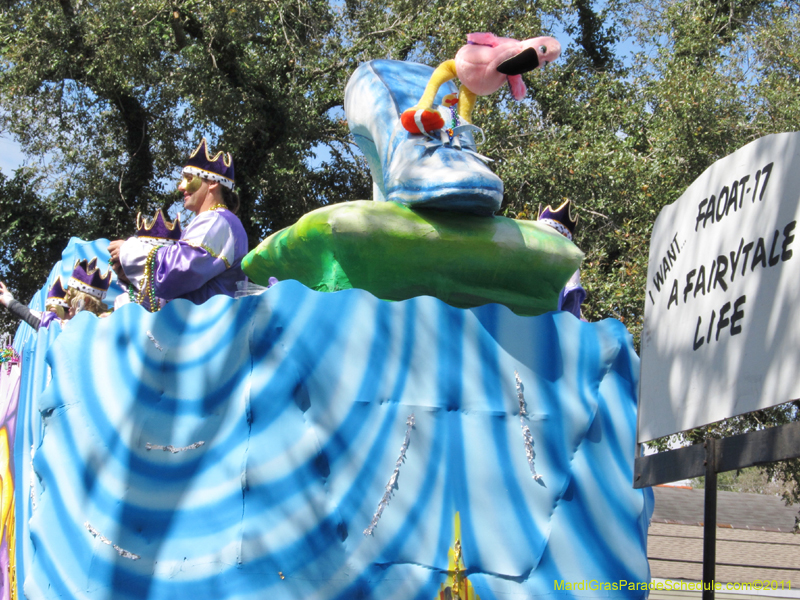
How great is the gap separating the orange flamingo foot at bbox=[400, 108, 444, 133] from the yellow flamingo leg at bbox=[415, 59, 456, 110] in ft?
Result: 0.13

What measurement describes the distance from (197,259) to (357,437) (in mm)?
1035

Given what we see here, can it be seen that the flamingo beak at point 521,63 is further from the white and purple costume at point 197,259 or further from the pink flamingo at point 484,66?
Result: the white and purple costume at point 197,259

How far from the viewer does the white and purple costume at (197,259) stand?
3.12m

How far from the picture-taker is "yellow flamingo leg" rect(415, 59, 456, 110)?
3.19 metres

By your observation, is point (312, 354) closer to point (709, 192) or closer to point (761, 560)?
point (709, 192)

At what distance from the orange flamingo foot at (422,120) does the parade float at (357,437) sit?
269 millimetres

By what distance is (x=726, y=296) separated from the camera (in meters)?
1.90

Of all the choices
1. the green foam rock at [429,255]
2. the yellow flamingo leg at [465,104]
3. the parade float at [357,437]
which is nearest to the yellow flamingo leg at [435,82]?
the yellow flamingo leg at [465,104]

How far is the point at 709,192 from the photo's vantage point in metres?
2.08

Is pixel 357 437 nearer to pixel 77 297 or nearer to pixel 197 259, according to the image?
pixel 197 259

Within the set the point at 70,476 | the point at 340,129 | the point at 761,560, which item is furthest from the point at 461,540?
the point at 761,560

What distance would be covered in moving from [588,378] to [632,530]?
0.52 meters

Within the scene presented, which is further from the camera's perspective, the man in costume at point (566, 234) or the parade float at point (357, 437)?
the man in costume at point (566, 234)

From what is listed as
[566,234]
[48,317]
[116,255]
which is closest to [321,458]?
[116,255]
